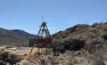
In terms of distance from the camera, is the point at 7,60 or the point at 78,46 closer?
the point at 7,60

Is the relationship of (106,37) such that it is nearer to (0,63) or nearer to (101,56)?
(101,56)

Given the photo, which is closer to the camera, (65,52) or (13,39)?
(65,52)

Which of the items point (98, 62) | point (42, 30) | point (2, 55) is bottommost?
point (98, 62)

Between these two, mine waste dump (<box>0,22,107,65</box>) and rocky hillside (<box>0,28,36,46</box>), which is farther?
rocky hillside (<box>0,28,36,46</box>)

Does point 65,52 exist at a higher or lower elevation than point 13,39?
lower

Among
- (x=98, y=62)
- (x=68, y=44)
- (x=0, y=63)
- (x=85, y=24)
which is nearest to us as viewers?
(x=0, y=63)

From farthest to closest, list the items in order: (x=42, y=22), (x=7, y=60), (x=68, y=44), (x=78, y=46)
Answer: (x=68, y=44)
(x=78, y=46)
(x=42, y=22)
(x=7, y=60)

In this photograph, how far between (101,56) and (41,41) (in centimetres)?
781

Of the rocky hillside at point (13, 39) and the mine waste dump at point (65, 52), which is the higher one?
the rocky hillside at point (13, 39)

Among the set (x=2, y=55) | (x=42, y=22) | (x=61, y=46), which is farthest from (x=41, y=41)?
(x=2, y=55)

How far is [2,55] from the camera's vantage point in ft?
15.7

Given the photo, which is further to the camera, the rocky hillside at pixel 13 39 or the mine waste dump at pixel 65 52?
the rocky hillside at pixel 13 39

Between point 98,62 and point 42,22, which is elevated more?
point 42,22

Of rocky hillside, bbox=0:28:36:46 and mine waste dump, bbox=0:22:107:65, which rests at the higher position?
rocky hillside, bbox=0:28:36:46
